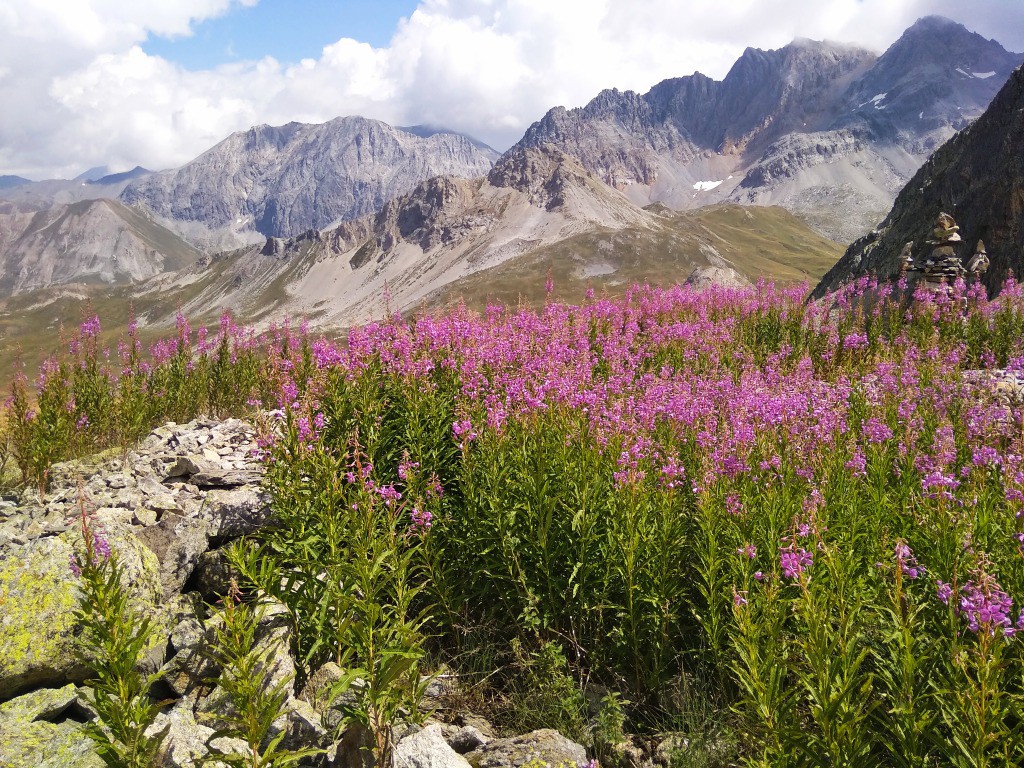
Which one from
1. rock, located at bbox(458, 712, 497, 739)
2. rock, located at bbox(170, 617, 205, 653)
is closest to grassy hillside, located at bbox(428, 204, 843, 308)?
rock, located at bbox(170, 617, 205, 653)

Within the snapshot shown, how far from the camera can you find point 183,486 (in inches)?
356

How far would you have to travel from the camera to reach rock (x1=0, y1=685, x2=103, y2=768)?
4.72m

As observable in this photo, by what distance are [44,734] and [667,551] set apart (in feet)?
19.1

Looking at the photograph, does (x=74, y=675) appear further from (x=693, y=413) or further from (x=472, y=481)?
(x=693, y=413)

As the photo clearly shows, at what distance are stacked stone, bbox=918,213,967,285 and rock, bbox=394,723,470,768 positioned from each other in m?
21.1

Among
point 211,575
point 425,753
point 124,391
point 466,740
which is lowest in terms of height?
point 466,740

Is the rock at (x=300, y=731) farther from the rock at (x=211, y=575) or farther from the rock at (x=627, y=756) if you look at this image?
the rock at (x=627, y=756)

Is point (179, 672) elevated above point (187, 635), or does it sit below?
below

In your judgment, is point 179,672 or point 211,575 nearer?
point 179,672

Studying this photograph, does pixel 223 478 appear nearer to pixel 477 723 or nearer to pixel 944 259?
pixel 477 723

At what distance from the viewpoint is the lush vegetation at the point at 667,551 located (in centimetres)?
367

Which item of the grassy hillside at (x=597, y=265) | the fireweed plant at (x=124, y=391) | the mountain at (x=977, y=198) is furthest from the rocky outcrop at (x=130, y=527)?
the grassy hillside at (x=597, y=265)

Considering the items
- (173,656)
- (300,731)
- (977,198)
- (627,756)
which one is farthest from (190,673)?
(977,198)

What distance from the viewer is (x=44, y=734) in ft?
16.4
